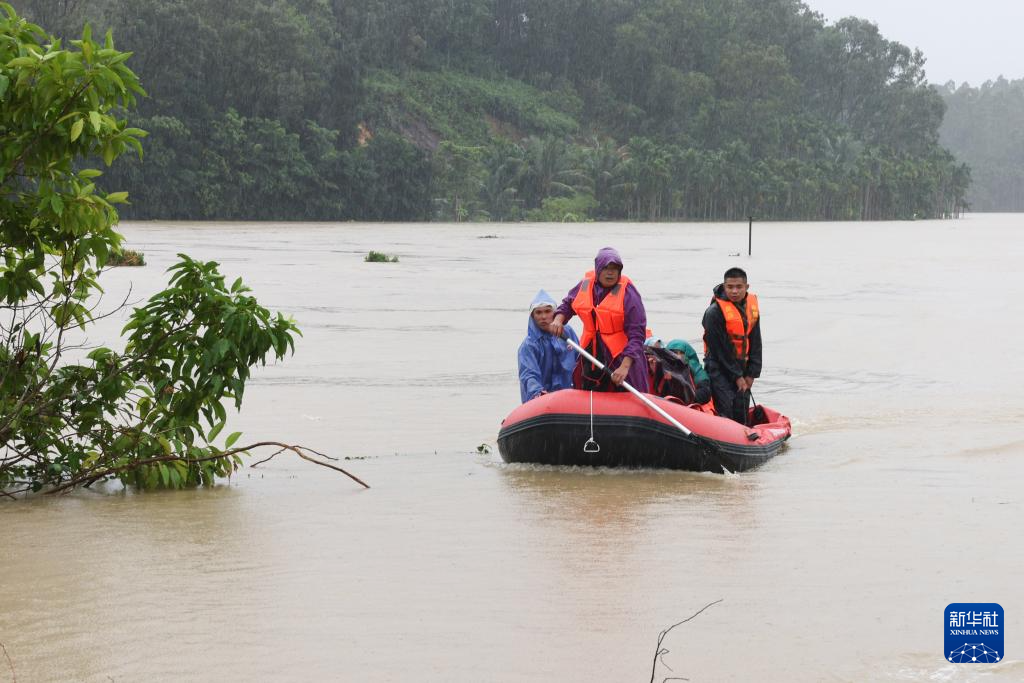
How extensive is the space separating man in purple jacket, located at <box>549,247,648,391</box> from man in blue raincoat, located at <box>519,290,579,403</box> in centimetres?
50

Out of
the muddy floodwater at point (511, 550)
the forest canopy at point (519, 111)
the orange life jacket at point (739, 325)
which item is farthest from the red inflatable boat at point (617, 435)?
the forest canopy at point (519, 111)

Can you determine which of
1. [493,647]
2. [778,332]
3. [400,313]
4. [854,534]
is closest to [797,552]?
[854,534]

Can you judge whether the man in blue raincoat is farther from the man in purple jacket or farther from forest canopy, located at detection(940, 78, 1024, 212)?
forest canopy, located at detection(940, 78, 1024, 212)

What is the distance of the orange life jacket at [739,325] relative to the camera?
962cm

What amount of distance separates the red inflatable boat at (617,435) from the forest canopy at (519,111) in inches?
1845

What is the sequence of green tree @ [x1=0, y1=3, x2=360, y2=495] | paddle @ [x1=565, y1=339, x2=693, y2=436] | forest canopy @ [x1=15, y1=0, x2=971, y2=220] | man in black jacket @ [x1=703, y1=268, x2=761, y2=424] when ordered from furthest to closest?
forest canopy @ [x1=15, y1=0, x2=971, y2=220] < man in black jacket @ [x1=703, y1=268, x2=761, y2=424] < paddle @ [x1=565, y1=339, x2=693, y2=436] < green tree @ [x1=0, y1=3, x2=360, y2=495]

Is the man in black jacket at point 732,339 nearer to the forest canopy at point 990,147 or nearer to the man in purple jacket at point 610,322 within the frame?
the man in purple jacket at point 610,322

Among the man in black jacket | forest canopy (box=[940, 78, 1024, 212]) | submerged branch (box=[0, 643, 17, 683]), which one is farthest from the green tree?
forest canopy (box=[940, 78, 1024, 212])

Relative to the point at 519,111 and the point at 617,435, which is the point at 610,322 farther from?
the point at 519,111

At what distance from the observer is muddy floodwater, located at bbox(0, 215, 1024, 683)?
5.33 meters

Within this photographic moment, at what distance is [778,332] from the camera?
792 inches

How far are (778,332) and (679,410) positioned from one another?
37.1 ft

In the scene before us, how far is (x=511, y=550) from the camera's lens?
7.12 metres

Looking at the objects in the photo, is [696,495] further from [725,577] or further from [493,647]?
[493,647]
